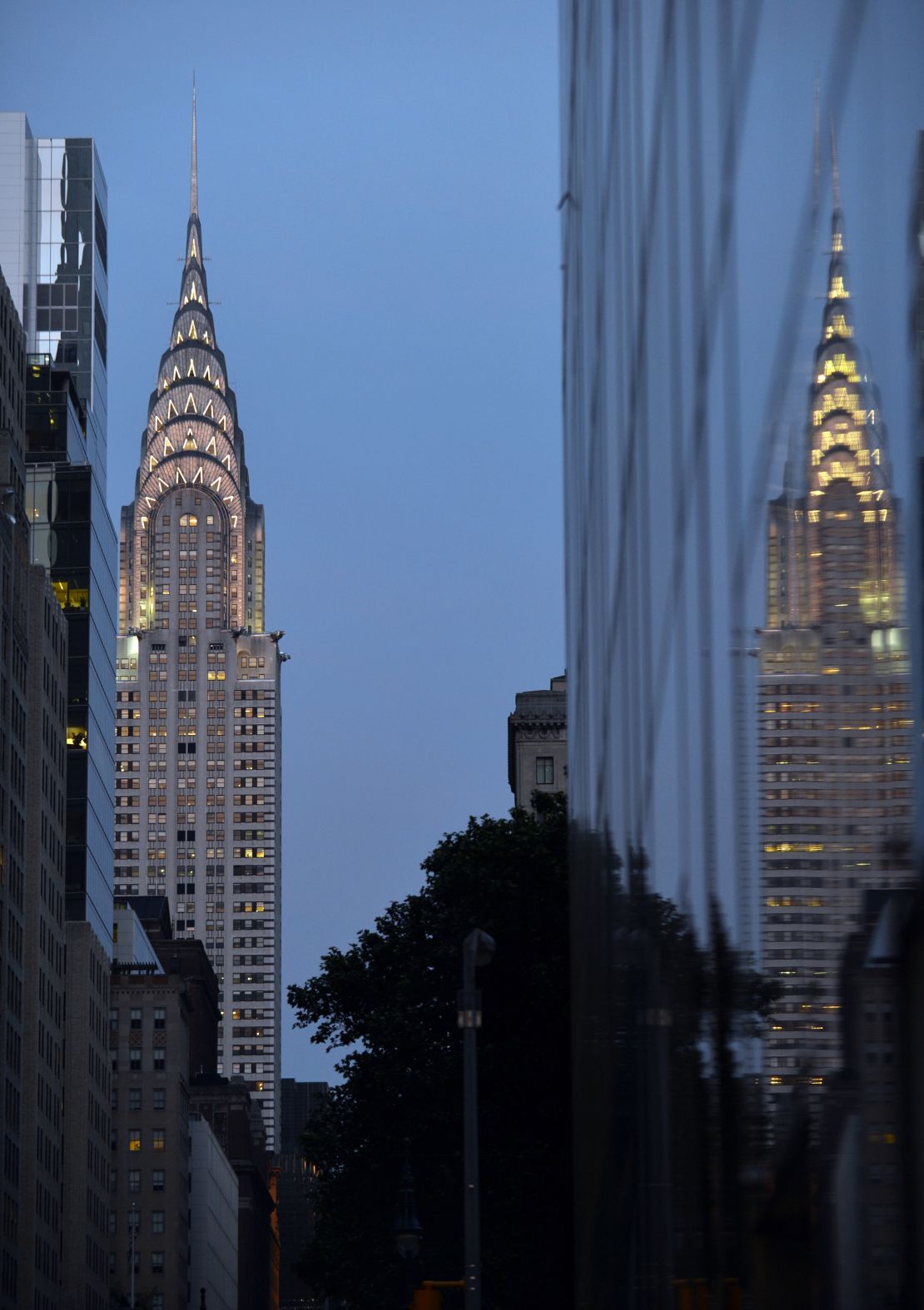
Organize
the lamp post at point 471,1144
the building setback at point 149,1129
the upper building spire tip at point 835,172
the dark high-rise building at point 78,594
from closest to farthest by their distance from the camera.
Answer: the upper building spire tip at point 835,172 < the lamp post at point 471,1144 < the dark high-rise building at point 78,594 < the building setback at point 149,1129

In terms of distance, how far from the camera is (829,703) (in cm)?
624

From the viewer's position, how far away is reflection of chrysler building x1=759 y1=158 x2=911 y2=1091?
5.47 m

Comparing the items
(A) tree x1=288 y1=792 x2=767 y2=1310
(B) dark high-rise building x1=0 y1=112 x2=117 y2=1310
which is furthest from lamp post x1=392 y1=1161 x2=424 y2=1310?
(B) dark high-rise building x1=0 y1=112 x2=117 y2=1310

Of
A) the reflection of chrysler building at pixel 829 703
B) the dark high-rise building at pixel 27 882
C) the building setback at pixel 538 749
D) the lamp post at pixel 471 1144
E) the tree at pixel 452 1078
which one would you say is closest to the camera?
the reflection of chrysler building at pixel 829 703

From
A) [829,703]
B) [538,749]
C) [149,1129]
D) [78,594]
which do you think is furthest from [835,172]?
[149,1129]

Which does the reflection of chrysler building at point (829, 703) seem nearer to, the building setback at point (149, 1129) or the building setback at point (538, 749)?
the building setback at point (538, 749)

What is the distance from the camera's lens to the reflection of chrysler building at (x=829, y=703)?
17.9 ft

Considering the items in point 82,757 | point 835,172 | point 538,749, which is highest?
point 82,757

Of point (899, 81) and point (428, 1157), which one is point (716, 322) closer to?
point (899, 81)

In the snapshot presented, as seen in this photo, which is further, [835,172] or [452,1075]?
[452,1075]

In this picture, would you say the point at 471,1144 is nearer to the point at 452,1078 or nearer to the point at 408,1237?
the point at 408,1237

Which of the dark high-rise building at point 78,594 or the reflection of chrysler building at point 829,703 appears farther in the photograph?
the dark high-rise building at point 78,594

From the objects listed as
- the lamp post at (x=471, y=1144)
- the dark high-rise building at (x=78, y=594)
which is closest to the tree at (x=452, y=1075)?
the lamp post at (x=471, y=1144)

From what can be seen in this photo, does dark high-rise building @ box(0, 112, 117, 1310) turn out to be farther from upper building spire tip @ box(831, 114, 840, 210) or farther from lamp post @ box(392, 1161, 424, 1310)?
upper building spire tip @ box(831, 114, 840, 210)
